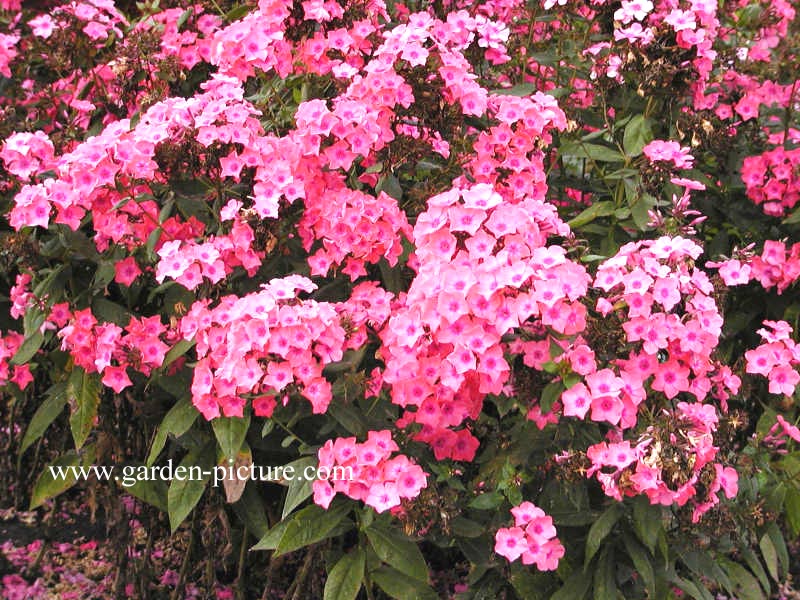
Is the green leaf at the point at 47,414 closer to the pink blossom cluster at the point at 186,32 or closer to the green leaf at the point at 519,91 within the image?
the pink blossom cluster at the point at 186,32

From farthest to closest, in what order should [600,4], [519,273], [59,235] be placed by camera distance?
[600,4] → [59,235] → [519,273]

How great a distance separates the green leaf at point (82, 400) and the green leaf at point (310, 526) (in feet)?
2.16

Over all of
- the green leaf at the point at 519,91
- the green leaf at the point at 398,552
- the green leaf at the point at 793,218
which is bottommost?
the green leaf at the point at 398,552

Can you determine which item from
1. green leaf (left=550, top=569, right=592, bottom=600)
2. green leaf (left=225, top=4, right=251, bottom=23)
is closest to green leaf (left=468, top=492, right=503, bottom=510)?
green leaf (left=550, top=569, right=592, bottom=600)

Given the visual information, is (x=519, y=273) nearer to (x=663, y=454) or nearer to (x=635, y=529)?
(x=663, y=454)

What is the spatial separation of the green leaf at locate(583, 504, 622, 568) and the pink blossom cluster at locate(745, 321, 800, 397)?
0.50 meters

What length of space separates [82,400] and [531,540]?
1188 millimetres

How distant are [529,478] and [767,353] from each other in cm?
65

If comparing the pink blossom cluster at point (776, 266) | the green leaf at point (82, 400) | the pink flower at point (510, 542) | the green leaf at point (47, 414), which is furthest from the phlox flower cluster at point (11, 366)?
the pink blossom cluster at point (776, 266)

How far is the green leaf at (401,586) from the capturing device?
2223mm

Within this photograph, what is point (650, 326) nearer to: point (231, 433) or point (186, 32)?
point (231, 433)

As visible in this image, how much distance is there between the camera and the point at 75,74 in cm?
318

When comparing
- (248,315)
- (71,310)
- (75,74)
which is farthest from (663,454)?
(75,74)

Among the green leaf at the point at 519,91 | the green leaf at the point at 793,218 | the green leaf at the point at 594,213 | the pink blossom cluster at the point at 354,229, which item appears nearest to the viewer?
the pink blossom cluster at the point at 354,229
